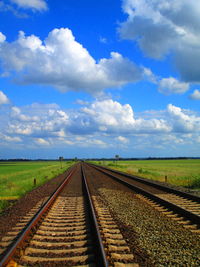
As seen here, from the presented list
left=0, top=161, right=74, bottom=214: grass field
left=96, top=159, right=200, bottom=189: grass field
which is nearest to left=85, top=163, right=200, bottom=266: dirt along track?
left=0, top=161, right=74, bottom=214: grass field

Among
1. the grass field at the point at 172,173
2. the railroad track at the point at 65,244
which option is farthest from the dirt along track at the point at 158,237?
the grass field at the point at 172,173

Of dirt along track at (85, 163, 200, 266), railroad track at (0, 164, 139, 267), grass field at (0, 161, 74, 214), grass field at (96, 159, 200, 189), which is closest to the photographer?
railroad track at (0, 164, 139, 267)

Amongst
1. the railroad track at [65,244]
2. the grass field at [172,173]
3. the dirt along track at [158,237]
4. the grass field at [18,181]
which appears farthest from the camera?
the grass field at [172,173]

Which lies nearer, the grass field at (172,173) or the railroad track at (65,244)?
the railroad track at (65,244)

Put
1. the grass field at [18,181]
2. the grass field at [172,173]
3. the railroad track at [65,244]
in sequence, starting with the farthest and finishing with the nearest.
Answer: the grass field at [172,173] → the grass field at [18,181] → the railroad track at [65,244]

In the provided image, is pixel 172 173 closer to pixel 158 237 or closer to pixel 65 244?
pixel 158 237

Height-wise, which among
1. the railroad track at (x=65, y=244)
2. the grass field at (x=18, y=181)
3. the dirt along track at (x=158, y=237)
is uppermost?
the railroad track at (x=65, y=244)

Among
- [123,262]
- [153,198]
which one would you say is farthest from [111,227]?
[153,198]

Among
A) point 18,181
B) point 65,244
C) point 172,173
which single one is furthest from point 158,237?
point 172,173

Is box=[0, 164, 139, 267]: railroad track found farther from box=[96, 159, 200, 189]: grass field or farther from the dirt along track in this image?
box=[96, 159, 200, 189]: grass field

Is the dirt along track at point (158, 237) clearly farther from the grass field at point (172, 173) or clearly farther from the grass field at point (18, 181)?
the grass field at point (172, 173)

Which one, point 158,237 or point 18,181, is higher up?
point 158,237

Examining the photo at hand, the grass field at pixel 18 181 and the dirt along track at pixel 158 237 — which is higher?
the dirt along track at pixel 158 237

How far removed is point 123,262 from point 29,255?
1.78 m
